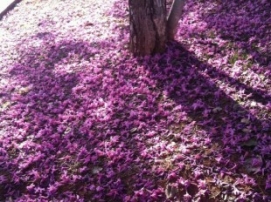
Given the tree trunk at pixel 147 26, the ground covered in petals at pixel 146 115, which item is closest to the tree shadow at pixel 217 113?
the ground covered in petals at pixel 146 115

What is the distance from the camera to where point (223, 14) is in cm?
815

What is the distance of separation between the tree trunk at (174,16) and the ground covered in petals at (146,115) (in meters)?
0.27

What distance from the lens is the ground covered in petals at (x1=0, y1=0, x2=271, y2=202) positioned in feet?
15.1

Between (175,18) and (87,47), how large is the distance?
7.42 feet

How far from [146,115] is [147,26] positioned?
205 centimetres

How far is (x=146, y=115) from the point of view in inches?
222

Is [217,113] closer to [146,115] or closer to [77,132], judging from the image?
[146,115]

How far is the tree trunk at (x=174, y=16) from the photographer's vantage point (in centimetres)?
707

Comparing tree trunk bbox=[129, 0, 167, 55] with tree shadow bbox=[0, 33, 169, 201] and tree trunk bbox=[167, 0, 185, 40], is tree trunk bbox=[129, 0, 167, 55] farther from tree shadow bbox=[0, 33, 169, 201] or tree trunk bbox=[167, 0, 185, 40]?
tree shadow bbox=[0, 33, 169, 201]

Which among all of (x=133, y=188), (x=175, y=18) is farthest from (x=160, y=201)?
(x=175, y=18)

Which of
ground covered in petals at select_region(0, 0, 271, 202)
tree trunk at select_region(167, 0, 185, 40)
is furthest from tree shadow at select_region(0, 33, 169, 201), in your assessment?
tree trunk at select_region(167, 0, 185, 40)

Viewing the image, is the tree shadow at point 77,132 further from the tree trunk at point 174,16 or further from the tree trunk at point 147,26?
the tree trunk at point 174,16

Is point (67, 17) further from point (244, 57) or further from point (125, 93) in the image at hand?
point (244, 57)

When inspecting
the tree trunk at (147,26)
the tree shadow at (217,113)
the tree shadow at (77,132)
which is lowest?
the tree shadow at (77,132)
